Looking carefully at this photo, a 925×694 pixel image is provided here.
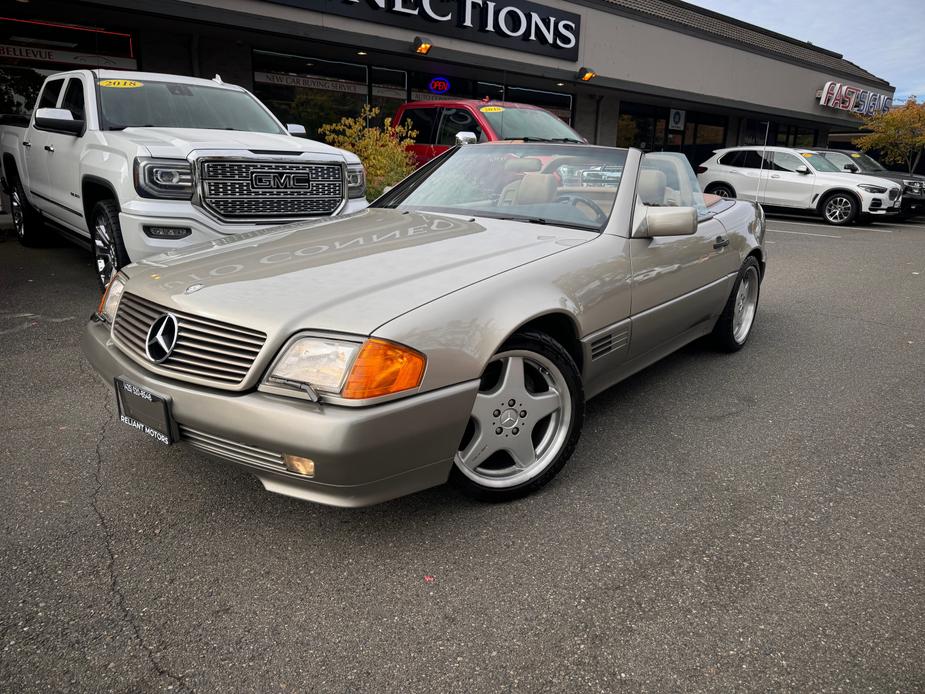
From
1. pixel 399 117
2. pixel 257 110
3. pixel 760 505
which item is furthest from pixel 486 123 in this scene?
pixel 760 505

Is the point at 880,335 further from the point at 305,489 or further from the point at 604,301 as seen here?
the point at 305,489

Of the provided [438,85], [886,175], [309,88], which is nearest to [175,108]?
[309,88]

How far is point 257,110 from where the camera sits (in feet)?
21.6

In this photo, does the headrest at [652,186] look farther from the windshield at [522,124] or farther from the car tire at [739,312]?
the windshield at [522,124]

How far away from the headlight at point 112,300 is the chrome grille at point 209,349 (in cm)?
40

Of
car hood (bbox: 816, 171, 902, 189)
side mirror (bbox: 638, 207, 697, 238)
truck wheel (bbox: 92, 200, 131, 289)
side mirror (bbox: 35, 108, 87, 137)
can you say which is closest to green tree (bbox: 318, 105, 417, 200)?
side mirror (bbox: 35, 108, 87, 137)

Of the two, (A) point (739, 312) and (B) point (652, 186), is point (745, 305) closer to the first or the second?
(A) point (739, 312)

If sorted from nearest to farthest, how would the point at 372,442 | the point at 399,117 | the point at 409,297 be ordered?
the point at 372,442, the point at 409,297, the point at 399,117

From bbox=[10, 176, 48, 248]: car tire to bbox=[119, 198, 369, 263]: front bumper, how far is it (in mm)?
3232

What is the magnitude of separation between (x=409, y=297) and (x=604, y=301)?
1081mm

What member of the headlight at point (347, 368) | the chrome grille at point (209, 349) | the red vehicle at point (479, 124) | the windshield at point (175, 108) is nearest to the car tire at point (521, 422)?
the headlight at point (347, 368)

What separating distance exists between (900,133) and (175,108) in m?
24.5

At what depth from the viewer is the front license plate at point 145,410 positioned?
237 cm

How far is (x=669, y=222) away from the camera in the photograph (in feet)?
10.6
